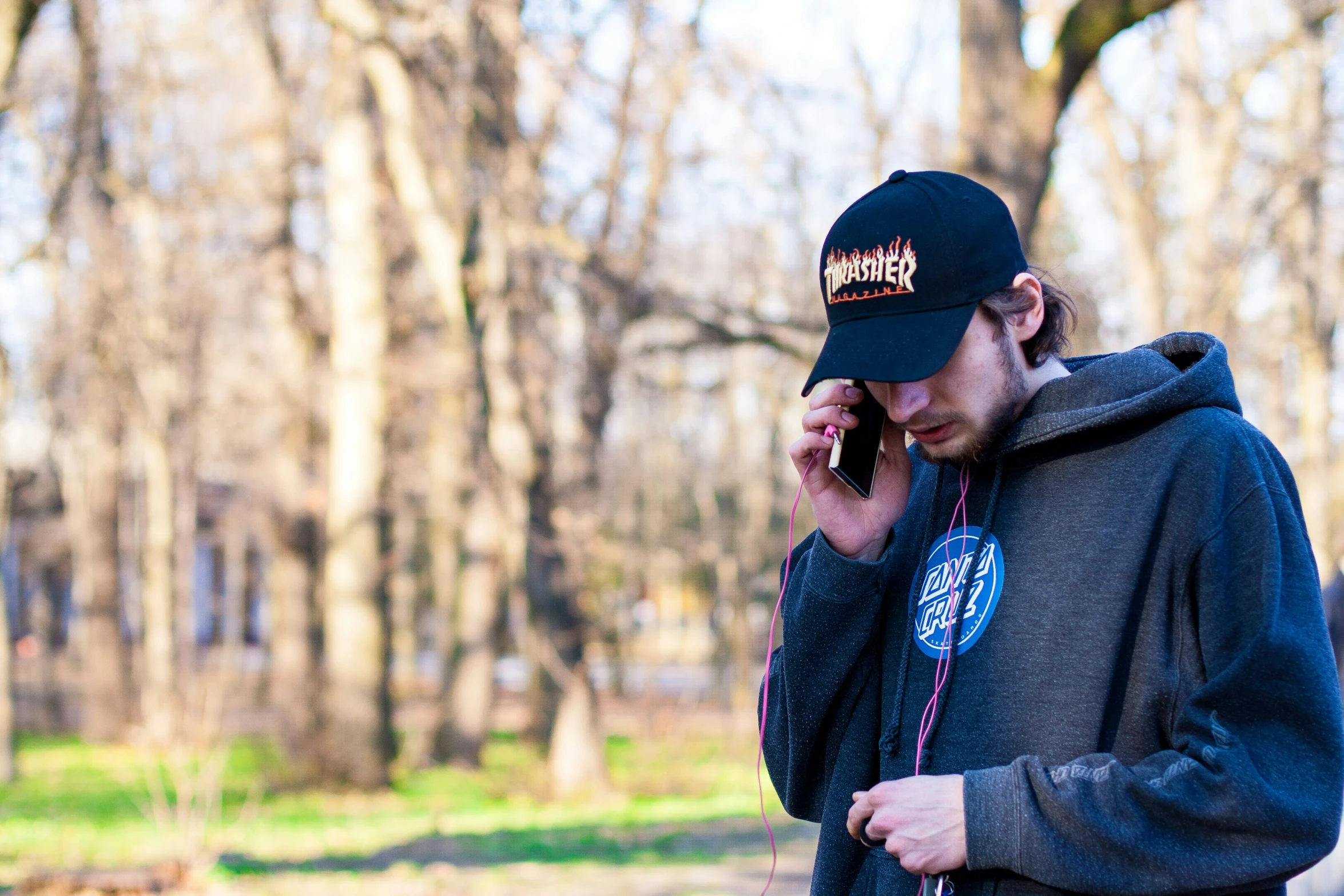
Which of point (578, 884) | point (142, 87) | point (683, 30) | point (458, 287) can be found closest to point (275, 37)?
point (142, 87)

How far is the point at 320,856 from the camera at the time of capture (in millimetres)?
9430

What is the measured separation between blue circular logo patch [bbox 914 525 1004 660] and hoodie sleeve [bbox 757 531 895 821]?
0.09m

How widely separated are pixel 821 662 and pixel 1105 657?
0.51m

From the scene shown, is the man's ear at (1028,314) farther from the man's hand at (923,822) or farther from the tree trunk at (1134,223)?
the tree trunk at (1134,223)

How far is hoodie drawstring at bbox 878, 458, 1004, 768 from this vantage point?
1955 millimetres

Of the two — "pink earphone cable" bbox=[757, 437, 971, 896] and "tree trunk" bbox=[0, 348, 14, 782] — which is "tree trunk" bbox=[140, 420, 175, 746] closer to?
"tree trunk" bbox=[0, 348, 14, 782]

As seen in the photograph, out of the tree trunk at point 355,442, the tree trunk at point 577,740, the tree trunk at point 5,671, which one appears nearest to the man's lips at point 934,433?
the tree trunk at point 577,740

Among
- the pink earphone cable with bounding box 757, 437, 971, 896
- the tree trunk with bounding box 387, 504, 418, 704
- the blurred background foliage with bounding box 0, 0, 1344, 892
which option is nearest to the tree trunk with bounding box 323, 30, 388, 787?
the blurred background foliage with bounding box 0, 0, 1344, 892

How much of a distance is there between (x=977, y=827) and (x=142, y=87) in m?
19.1

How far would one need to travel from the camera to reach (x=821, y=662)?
2.13 meters

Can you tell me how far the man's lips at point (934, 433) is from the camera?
2016 millimetres

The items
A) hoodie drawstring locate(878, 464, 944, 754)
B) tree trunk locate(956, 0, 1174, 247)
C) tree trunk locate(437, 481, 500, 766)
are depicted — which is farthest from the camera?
tree trunk locate(437, 481, 500, 766)

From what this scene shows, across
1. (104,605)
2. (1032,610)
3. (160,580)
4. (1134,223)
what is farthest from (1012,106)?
(104,605)

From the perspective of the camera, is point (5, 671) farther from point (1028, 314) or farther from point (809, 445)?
point (1028, 314)
